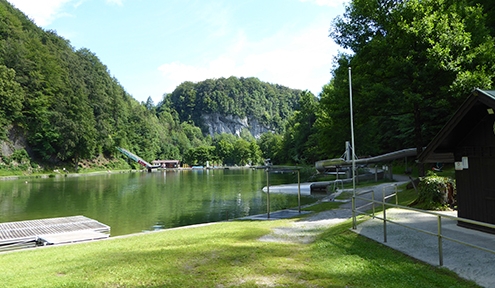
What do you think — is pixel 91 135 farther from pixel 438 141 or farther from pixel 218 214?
pixel 438 141

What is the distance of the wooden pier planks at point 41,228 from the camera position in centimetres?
1418

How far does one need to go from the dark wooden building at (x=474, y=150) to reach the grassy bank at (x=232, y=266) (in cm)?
314

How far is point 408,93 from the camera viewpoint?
17312 millimetres

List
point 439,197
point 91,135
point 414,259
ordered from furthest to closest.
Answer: point 91,135
point 439,197
point 414,259

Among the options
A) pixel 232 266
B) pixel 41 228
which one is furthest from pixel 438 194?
pixel 41 228

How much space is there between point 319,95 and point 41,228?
59.9 metres

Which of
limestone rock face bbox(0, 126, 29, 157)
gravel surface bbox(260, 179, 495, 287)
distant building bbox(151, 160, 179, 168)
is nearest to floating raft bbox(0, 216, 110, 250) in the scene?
gravel surface bbox(260, 179, 495, 287)

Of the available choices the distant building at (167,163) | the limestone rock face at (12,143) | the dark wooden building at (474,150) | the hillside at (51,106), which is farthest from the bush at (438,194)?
the distant building at (167,163)

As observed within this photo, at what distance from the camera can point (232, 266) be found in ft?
22.6

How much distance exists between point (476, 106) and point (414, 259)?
439 cm

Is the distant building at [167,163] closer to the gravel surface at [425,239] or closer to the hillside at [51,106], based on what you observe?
the hillside at [51,106]

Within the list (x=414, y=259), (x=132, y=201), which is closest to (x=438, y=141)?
(x=414, y=259)

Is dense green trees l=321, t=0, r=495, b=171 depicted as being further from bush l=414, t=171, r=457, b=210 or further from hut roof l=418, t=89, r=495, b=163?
hut roof l=418, t=89, r=495, b=163

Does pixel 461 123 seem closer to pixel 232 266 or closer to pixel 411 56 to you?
pixel 232 266
